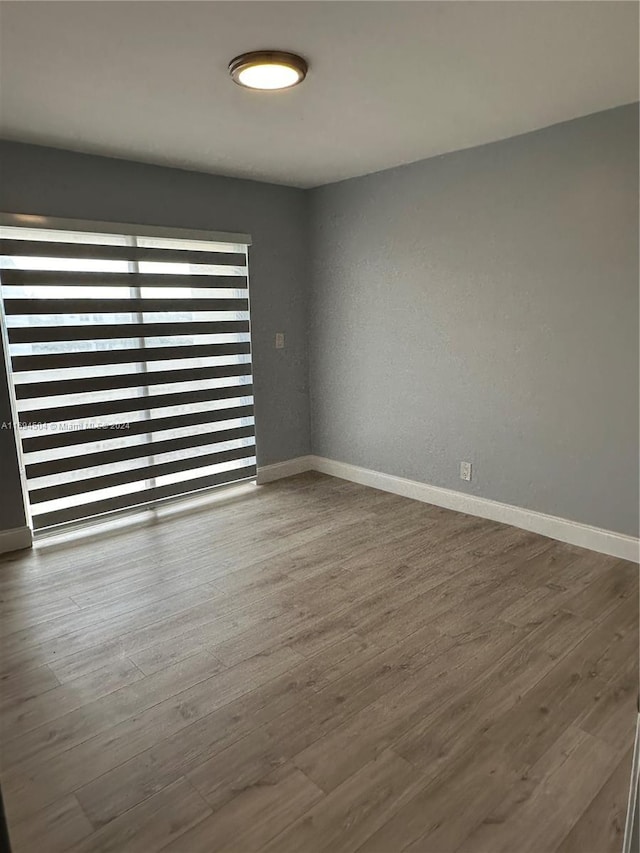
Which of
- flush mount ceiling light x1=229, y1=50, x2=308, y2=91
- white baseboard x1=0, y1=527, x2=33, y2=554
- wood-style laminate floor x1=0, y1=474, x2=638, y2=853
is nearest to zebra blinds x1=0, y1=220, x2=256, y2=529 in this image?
white baseboard x1=0, y1=527, x2=33, y2=554

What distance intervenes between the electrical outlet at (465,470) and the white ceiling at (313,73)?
6.74ft

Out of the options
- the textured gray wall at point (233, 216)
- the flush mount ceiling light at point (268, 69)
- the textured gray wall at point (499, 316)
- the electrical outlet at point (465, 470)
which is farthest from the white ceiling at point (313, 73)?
the electrical outlet at point (465, 470)

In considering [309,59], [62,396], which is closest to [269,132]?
[309,59]

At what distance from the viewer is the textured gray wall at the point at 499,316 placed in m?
2.97

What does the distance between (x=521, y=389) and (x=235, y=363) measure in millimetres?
2167

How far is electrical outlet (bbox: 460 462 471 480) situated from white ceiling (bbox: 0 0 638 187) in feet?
6.74

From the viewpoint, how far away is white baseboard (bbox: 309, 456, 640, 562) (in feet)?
10.3

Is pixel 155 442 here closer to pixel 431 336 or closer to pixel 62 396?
pixel 62 396

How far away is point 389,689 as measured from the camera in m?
2.12

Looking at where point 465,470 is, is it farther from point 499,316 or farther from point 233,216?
point 233,216

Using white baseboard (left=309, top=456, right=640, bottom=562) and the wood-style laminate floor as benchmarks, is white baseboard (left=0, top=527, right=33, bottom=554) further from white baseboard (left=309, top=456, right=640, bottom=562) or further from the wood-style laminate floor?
white baseboard (left=309, top=456, right=640, bottom=562)

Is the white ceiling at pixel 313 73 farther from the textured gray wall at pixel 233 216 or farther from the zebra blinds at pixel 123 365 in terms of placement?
the zebra blinds at pixel 123 365

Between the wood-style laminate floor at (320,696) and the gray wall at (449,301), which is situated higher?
the gray wall at (449,301)

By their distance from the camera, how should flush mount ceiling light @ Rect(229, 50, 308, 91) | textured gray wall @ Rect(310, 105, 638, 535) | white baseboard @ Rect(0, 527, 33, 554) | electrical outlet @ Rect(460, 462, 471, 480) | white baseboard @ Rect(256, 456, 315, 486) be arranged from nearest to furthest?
flush mount ceiling light @ Rect(229, 50, 308, 91) → textured gray wall @ Rect(310, 105, 638, 535) → white baseboard @ Rect(0, 527, 33, 554) → electrical outlet @ Rect(460, 462, 471, 480) → white baseboard @ Rect(256, 456, 315, 486)
